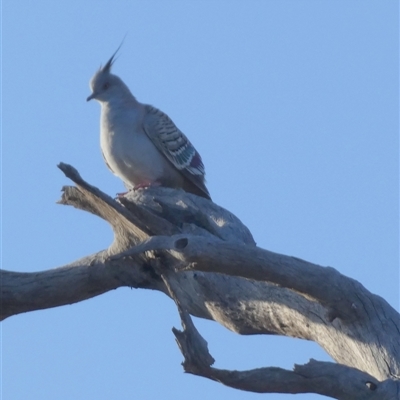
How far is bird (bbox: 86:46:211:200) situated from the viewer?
10.0 metres

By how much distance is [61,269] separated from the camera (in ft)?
26.3

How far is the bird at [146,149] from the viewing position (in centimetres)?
1001

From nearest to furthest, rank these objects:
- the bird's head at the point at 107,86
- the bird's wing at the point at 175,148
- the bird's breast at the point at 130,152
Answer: the bird's breast at the point at 130,152 < the bird's wing at the point at 175,148 < the bird's head at the point at 107,86

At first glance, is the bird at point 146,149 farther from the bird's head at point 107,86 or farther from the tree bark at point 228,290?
the tree bark at point 228,290

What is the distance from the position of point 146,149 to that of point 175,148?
340 mm

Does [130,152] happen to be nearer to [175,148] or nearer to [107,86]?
[175,148]

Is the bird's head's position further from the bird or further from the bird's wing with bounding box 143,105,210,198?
the bird's wing with bounding box 143,105,210,198

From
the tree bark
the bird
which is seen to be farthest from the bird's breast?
the tree bark

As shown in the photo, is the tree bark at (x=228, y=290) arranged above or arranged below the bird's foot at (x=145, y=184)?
below

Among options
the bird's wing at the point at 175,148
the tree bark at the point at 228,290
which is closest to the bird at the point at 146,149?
the bird's wing at the point at 175,148

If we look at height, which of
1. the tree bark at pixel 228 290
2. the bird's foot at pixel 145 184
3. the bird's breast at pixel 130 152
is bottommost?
the tree bark at pixel 228 290

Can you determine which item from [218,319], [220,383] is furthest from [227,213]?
[220,383]

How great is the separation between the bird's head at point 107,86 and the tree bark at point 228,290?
1.82 metres

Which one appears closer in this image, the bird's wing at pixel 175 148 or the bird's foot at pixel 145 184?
the bird's foot at pixel 145 184
